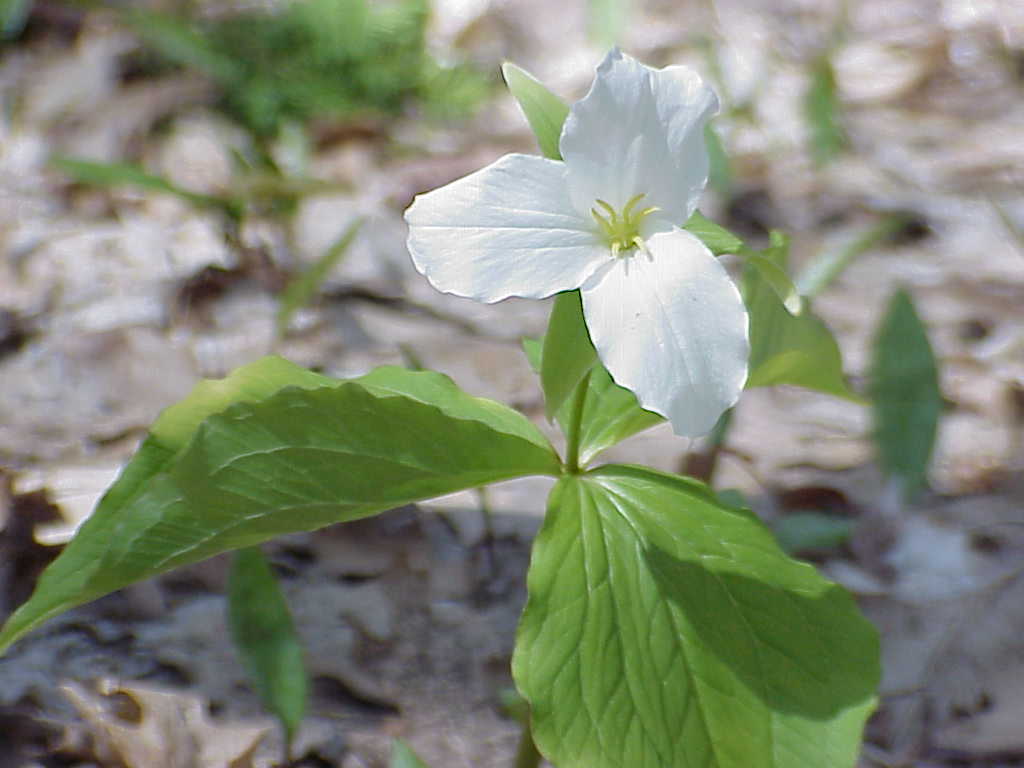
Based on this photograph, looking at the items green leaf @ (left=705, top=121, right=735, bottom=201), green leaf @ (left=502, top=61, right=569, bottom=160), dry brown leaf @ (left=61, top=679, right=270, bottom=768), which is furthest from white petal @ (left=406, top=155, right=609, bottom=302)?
green leaf @ (left=705, top=121, right=735, bottom=201)

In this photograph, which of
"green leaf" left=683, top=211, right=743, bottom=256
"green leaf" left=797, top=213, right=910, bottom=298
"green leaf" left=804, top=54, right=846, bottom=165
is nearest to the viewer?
"green leaf" left=683, top=211, right=743, bottom=256

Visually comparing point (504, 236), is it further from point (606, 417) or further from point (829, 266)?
point (829, 266)

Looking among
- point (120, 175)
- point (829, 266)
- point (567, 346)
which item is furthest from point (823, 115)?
point (567, 346)

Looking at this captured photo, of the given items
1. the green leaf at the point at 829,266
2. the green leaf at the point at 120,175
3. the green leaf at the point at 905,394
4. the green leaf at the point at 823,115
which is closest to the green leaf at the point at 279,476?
the green leaf at the point at 905,394

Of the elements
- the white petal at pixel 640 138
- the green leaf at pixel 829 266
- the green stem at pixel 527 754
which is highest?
the white petal at pixel 640 138

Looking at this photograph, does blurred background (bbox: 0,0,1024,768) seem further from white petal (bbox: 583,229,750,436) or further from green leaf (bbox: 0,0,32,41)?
white petal (bbox: 583,229,750,436)

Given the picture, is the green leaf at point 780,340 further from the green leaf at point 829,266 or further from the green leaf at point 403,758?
the green leaf at point 829,266

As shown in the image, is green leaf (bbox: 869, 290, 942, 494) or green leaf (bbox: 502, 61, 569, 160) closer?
green leaf (bbox: 502, 61, 569, 160)
